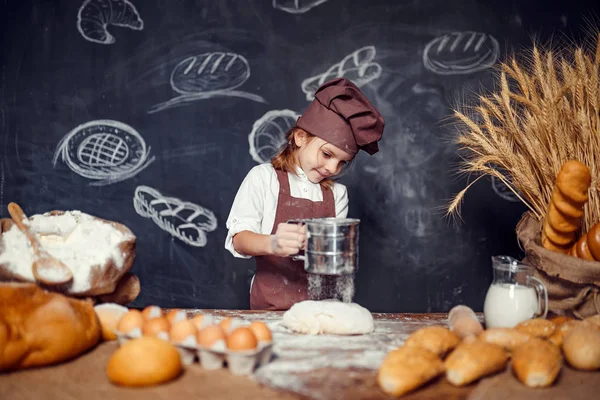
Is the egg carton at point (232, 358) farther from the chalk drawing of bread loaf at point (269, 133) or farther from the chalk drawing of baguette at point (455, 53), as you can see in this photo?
the chalk drawing of baguette at point (455, 53)

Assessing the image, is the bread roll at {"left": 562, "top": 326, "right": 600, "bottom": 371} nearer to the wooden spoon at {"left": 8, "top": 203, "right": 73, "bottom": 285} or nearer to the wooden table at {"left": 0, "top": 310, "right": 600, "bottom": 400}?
the wooden table at {"left": 0, "top": 310, "right": 600, "bottom": 400}

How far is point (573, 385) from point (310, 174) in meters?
1.27

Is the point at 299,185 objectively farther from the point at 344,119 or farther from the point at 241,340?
the point at 241,340

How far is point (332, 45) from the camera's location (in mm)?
2725

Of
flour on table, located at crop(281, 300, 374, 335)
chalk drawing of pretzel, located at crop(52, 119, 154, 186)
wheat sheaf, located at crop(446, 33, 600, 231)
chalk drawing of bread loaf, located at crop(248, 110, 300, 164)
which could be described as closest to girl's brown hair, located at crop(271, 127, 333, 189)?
chalk drawing of bread loaf, located at crop(248, 110, 300, 164)

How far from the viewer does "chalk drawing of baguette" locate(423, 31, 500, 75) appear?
271 cm

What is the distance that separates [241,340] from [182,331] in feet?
0.47

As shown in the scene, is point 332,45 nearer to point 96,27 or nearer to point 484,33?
point 484,33

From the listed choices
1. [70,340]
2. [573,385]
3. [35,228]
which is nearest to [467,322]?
[573,385]

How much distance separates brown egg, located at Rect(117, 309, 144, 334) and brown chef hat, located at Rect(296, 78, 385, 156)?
0.99 meters

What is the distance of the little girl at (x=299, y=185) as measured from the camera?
1.86 metres

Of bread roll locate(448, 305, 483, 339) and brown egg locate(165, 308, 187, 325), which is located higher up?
brown egg locate(165, 308, 187, 325)

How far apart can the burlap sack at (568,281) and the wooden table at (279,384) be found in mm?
357

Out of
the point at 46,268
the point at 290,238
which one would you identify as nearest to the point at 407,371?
the point at 290,238
